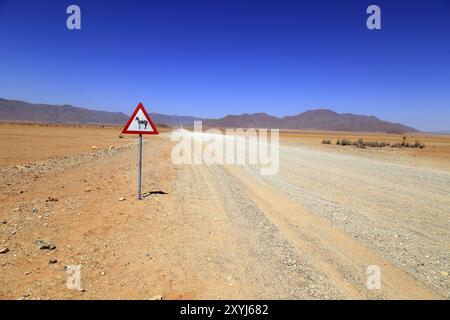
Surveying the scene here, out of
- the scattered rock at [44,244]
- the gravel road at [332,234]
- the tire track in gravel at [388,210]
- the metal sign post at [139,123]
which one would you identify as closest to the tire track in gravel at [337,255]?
the gravel road at [332,234]

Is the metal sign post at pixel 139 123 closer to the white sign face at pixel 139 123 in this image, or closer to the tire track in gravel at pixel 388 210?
the white sign face at pixel 139 123

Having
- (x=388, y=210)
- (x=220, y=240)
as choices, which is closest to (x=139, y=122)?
(x=220, y=240)

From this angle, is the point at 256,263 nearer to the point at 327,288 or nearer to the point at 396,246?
the point at 327,288

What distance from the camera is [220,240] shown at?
191 inches

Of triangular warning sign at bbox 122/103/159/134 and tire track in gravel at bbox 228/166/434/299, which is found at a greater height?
triangular warning sign at bbox 122/103/159/134

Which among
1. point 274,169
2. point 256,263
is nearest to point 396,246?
point 256,263

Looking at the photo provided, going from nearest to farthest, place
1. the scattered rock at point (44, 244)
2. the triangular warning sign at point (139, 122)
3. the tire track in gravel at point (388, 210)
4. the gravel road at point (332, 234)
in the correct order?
the gravel road at point (332, 234)
the scattered rock at point (44, 244)
the tire track in gravel at point (388, 210)
the triangular warning sign at point (139, 122)

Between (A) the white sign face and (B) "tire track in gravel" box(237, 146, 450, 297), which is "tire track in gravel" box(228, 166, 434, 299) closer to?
(B) "tire track in gravel" box(237, 146, 450, 297)

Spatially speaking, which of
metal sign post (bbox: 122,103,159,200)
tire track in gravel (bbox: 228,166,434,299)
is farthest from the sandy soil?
metal sign post (bbox: 122,103,159,200)

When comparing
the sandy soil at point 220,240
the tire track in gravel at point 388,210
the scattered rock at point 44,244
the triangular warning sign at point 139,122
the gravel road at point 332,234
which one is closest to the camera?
the sandy soil at point 220,240

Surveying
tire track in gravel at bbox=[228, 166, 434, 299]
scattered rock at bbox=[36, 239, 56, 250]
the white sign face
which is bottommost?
tire track in gravel at bbox=[228, 166, 434, 299]

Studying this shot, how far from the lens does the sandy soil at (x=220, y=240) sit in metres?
3.54

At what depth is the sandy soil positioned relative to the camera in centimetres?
354

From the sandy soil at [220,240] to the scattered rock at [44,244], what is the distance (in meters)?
0.12
